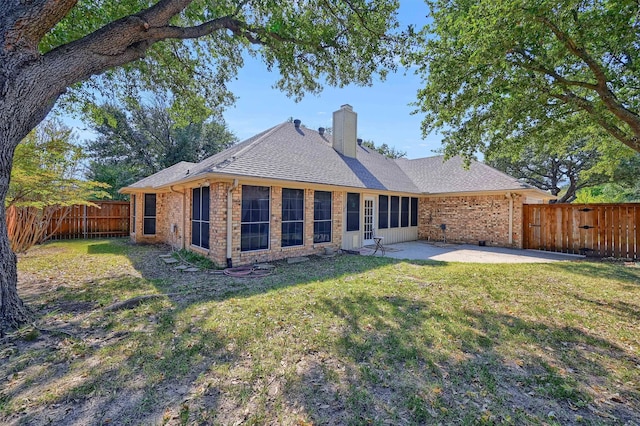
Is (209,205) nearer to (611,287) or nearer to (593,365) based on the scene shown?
(593,365)

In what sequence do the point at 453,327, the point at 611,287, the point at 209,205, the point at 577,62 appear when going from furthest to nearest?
the point at 209,205
the point at 577,62
the point at 611,287
the point at 453,327

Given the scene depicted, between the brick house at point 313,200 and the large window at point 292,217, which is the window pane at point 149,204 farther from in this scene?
the large window at point 292,217

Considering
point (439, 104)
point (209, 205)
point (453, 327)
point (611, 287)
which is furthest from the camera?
point (209, 205)

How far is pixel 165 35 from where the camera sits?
523cm

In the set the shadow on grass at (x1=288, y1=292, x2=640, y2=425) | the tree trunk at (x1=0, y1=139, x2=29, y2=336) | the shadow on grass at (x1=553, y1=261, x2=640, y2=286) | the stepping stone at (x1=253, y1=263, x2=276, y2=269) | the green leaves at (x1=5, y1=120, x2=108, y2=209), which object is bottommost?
the shadow on grass at (x1=288, y1=292, x2=640, y2=425)

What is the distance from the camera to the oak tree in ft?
11.8

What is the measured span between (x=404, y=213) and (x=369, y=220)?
2915 mm

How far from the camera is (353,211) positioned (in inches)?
447

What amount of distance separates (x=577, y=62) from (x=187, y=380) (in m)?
9.88

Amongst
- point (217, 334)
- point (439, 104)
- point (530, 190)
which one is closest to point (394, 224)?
point (530, 190)

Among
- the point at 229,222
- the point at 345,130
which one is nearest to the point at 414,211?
→ the point at 345,130

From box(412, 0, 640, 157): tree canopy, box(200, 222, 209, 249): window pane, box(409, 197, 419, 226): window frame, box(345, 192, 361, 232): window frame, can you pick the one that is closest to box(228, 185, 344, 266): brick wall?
box(345, 192, 361, 232): window frame

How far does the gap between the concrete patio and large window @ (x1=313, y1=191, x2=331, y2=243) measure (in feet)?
5.33

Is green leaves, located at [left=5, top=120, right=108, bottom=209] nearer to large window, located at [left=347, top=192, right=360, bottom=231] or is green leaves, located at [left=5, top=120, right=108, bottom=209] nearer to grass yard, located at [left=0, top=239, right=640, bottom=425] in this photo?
grass yard, located at [left=0, top=239, right=640, bottom=425]
